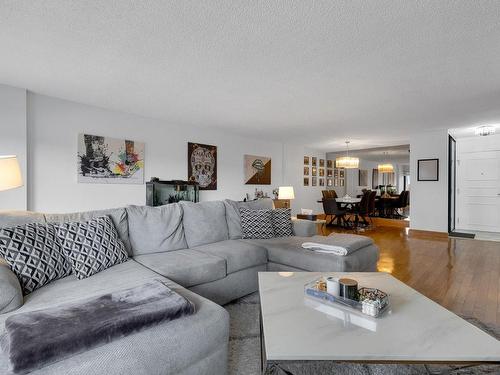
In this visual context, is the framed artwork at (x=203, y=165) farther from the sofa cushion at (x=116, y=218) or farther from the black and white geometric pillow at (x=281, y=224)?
the sofa cushion at (x=116, y=218)

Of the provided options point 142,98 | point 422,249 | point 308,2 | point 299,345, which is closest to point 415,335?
point 299,345

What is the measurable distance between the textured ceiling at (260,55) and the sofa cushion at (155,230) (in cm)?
142

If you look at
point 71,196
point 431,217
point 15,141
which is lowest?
point 431,217

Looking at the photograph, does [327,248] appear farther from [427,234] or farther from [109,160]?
[427,234]

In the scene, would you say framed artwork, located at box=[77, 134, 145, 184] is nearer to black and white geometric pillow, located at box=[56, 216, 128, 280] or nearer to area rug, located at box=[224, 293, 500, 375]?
black and white geometric pillow, located at box=[56, 216, 128, 280]

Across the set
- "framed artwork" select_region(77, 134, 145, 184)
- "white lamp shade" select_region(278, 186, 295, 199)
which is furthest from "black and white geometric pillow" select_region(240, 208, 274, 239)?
"framed artwork" select_region(77, 134, 145, 184)

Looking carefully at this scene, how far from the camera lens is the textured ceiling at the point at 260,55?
179cm

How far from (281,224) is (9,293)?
8.21ft

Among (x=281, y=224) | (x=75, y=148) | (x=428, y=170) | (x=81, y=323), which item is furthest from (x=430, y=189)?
(x=75, y=148)

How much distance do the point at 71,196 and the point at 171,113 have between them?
6.20 ft

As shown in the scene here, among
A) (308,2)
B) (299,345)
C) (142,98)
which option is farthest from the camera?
(142,98)

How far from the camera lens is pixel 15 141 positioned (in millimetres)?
3172

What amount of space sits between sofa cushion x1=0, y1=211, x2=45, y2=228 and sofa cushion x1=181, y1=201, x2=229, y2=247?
123 cm

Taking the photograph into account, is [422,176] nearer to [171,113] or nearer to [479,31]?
[479,31]
